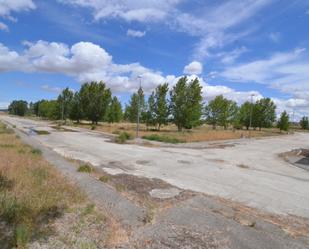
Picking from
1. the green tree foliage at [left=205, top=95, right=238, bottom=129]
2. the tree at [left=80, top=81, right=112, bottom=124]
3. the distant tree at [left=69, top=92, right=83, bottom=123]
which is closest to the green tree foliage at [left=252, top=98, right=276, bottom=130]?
the green tree foliage at [left=205, top=95, right=238, bottom=129]

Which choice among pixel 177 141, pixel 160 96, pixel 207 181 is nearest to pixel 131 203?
pixel 207 181

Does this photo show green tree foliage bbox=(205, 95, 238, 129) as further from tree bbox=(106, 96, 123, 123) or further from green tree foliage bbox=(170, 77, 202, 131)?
tree bbox=(106, 96, 123, 123)

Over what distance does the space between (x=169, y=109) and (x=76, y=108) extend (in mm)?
26783

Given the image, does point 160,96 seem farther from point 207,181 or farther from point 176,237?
point 176,237

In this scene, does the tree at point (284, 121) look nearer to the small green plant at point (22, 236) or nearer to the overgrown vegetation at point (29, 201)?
the overgrown vegetation at point (29, 201)

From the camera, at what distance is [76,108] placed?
2462 inches

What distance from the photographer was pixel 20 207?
16.8 ft

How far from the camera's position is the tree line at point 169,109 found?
44719 mm

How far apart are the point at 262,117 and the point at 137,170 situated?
194 feet

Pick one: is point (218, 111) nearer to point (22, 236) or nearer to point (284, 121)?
point (284, 121)

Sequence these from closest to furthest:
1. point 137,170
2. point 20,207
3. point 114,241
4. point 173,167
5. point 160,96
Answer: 1. point 114,241
2. point 20,207
3. point 137,170
4. point 173,167
5. point 160,96

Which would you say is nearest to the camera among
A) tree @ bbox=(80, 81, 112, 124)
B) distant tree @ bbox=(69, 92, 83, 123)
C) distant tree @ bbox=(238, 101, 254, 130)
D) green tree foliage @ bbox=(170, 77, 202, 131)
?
green tree foliage @ bbox=(170, 77, 202, 131)

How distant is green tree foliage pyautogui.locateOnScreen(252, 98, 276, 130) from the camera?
64.1 m

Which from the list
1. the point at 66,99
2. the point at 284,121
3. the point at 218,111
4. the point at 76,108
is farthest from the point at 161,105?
the point at 284,121
